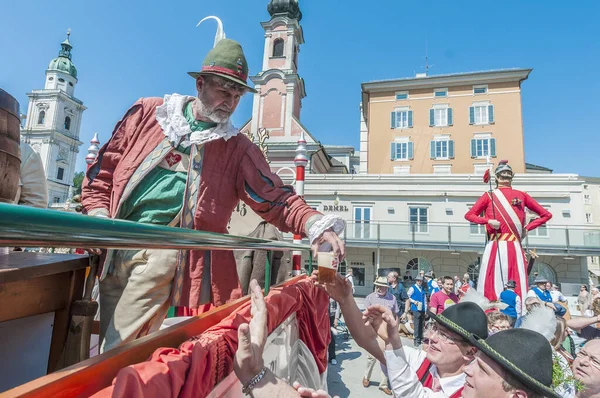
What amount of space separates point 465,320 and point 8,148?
2.42 m

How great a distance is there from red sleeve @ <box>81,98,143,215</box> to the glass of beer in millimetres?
1050

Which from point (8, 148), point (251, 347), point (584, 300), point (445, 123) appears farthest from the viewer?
point (445, 123)

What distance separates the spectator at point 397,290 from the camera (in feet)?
28.1

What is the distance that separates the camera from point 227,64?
1775 millimetres

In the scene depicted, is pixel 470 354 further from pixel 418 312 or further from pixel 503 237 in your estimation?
pixel 418 312

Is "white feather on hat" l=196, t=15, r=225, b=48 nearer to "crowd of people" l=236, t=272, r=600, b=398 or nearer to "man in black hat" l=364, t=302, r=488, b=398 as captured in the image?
"crowd of people" l=236, t=272, r=600, b=398

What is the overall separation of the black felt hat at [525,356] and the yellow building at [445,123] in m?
26.7

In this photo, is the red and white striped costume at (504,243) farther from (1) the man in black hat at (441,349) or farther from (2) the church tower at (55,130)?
(2) the church tower at (55,130)

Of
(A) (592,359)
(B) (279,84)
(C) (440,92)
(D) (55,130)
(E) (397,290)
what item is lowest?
(E) (397,290)

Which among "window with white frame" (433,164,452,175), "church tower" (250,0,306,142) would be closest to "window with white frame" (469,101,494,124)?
"window with white frame" (433,164,452,175)

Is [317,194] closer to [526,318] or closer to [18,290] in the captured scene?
[526,318]

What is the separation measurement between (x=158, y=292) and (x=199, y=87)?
1.08 m

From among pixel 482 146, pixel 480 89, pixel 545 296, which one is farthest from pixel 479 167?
pixel 545 296

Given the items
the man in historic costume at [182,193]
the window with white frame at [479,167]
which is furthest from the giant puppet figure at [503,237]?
the window with white frame at [479,167]
